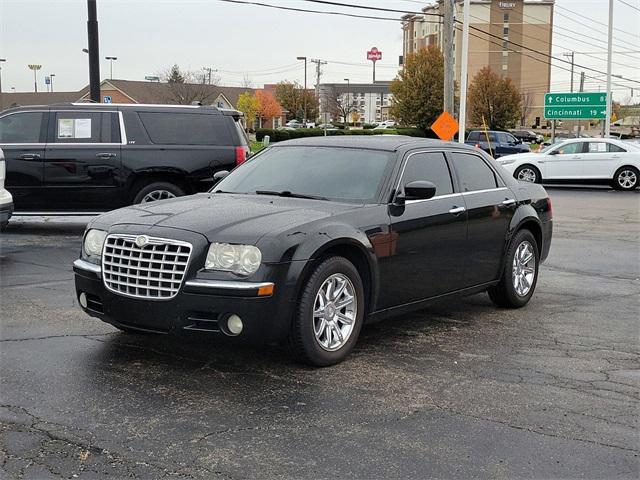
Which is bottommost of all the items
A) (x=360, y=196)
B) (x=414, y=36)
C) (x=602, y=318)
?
(x=602, y=318)

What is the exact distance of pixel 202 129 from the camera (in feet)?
40.5

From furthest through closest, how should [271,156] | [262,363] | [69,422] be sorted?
[271,156]
[262,363]
[69,422]

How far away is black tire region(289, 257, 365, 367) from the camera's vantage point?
17.5 ft

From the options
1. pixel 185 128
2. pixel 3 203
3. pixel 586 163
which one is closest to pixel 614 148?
pixel 586 163

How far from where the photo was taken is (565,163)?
24859 millimetres

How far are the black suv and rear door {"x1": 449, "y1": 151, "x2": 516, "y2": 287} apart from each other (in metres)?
5.47

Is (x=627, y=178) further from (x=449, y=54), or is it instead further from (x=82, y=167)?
(x=82, y=167)

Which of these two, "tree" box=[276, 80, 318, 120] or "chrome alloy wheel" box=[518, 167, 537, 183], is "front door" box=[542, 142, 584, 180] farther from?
"tree" box=[276, 80, 318, 120]

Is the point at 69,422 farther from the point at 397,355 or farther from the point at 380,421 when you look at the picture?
the point at 397,355

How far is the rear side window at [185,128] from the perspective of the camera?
1222 cm

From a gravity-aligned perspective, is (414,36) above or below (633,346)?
above

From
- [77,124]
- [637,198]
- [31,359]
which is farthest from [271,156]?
[637,198]

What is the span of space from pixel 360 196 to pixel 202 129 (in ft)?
21.5

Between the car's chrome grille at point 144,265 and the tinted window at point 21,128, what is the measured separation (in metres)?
7.19
